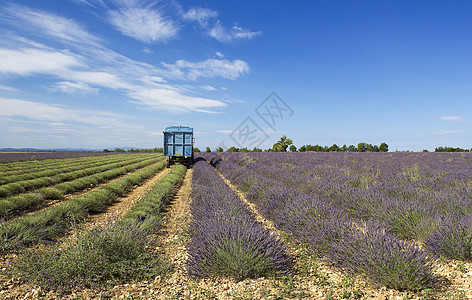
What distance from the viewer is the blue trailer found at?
1858 cm

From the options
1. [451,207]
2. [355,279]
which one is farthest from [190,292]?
[451,207]

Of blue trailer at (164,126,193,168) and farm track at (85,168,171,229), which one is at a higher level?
blue trailer at (164,126,193,168)

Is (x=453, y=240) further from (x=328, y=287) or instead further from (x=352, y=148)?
(x=352, y=148)

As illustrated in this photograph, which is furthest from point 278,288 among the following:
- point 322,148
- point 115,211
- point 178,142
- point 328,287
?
point 322,148

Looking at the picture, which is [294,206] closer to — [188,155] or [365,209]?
[365,209]

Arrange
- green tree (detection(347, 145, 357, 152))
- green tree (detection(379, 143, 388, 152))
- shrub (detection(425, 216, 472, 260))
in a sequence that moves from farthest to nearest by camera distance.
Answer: green tree (detection(347, 145, 357, 152)) < green tree (detection(379, 143, 388, 152)) < shrub (detection(425, 216, 472, 260))

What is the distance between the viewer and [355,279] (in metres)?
2.84

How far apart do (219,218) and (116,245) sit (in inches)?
58.2

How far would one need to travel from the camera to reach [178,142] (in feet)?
61.3

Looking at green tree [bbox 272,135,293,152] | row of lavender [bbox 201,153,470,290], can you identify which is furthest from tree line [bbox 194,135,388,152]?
row of lavender [bbox 201,153,470,290]

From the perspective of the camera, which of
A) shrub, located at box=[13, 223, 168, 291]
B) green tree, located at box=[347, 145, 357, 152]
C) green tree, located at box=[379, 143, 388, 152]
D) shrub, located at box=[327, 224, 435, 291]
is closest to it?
shrub, located at box=[327, 224, 435, 291]

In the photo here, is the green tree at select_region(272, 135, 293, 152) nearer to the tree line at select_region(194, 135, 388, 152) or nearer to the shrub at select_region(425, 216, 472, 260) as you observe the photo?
the tree line at select_region(194, 135, 388, 152)

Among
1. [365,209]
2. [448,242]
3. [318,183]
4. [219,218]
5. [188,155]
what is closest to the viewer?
[448,242]

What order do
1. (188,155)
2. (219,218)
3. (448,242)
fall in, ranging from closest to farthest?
(448,242), (219,218), (188,155)
